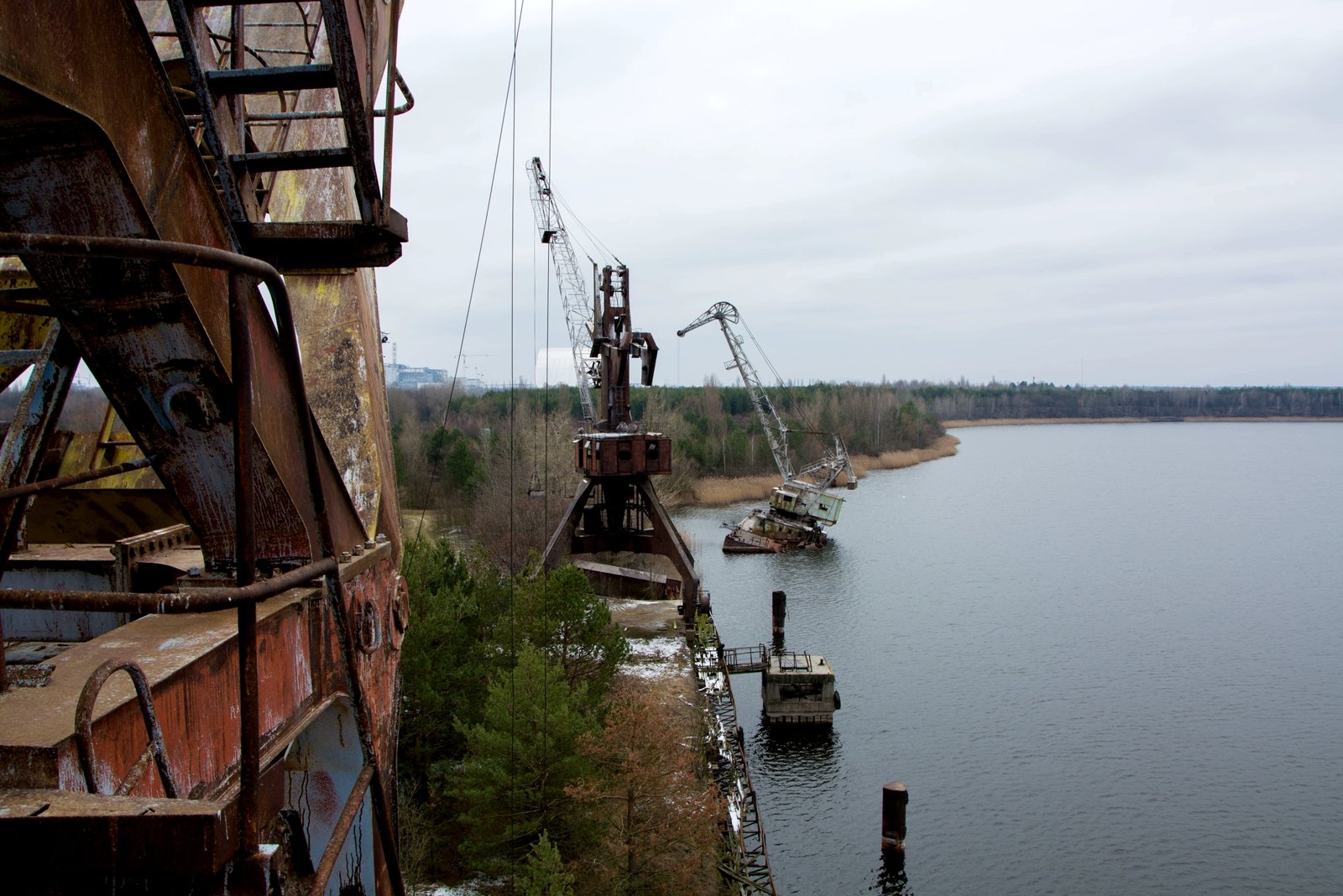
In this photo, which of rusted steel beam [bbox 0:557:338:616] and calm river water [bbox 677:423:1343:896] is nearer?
rusted steel beam [bbox 0:557:338:616]

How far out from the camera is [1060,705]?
2255cm

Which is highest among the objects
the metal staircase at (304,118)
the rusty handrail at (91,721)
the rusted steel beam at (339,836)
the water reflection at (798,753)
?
the metal staircase at (304,118)

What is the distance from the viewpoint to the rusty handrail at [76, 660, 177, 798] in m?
2.02

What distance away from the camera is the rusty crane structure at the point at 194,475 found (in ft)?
6.76

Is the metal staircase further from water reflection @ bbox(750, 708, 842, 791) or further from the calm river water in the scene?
water reflection @ bbox(750, 708, 842, 791)

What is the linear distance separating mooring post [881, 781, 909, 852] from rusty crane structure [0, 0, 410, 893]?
1317cm

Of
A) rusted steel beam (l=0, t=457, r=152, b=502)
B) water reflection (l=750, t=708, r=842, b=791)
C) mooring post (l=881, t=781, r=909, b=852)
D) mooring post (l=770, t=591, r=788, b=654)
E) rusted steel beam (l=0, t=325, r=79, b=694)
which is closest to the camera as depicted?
rusted steel beam (l=0, t=457, r=152, b=502)

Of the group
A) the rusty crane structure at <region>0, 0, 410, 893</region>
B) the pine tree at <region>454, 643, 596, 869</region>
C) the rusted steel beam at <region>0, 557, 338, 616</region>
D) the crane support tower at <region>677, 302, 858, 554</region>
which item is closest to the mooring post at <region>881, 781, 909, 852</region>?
the pine tree at <region>454, 643, 596, 869</region>

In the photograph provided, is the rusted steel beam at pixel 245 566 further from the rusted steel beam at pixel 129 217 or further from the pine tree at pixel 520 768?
the pine tree at pixel 520 768

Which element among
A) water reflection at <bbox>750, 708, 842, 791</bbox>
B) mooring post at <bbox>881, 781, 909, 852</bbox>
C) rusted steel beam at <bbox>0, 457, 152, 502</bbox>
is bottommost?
water reflection at <bbox>750, 708, 842, 791</bbox>

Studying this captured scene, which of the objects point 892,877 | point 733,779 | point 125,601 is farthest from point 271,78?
point 892,877

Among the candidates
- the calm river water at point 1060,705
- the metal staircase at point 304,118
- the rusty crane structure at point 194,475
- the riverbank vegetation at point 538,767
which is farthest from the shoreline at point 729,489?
the metal staircase at point 304,118

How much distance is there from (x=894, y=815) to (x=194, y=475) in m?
15.2

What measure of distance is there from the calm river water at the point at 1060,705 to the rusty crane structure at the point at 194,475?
525 inches
